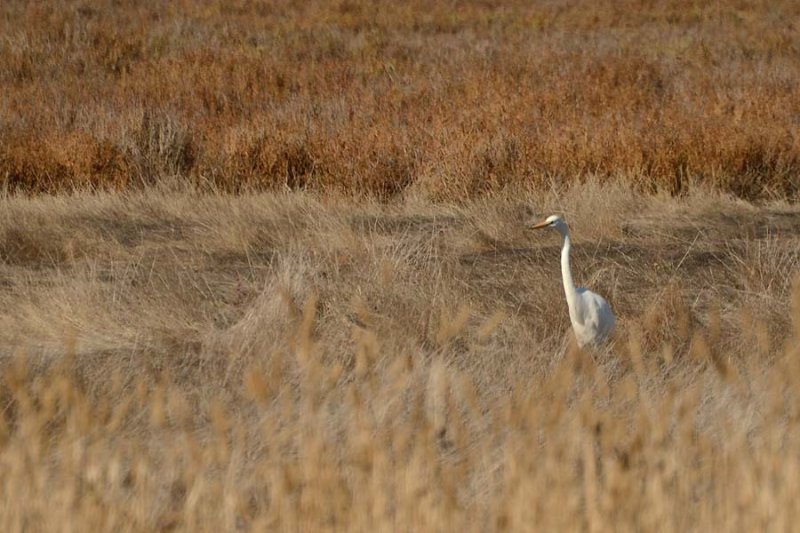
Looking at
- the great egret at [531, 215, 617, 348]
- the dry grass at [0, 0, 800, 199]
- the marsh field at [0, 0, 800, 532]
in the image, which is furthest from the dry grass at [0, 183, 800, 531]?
the dry grass at [0, 0, 800, 199]

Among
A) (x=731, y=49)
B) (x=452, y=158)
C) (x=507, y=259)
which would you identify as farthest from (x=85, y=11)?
(x=507, y=259)

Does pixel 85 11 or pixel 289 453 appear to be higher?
pixel 289 453

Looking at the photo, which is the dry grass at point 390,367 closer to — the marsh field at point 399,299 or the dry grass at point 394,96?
the marsh field at point 399,299

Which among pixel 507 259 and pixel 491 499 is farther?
pixel 507 259

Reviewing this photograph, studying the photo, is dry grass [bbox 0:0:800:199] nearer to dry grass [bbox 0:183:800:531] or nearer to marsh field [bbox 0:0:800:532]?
marsh field [bbox 0:0:800:532]

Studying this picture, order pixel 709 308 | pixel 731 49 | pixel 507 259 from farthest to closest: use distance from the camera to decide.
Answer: pixel 731 49 → pixel 507 259 → pixel 709 308

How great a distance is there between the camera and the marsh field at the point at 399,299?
3088 mm

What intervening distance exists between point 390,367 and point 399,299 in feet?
3.87

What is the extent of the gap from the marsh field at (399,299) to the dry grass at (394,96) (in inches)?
1.8

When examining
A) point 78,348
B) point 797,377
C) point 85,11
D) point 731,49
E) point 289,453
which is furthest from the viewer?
point 85,11

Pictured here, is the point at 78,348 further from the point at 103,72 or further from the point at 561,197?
the point at 103,72

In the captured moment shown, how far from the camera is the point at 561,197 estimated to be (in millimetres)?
7754

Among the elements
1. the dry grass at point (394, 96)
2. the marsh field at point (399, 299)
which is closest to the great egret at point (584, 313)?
the marsh field at point (399, 299)

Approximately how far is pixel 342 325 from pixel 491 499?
73.9 inches
